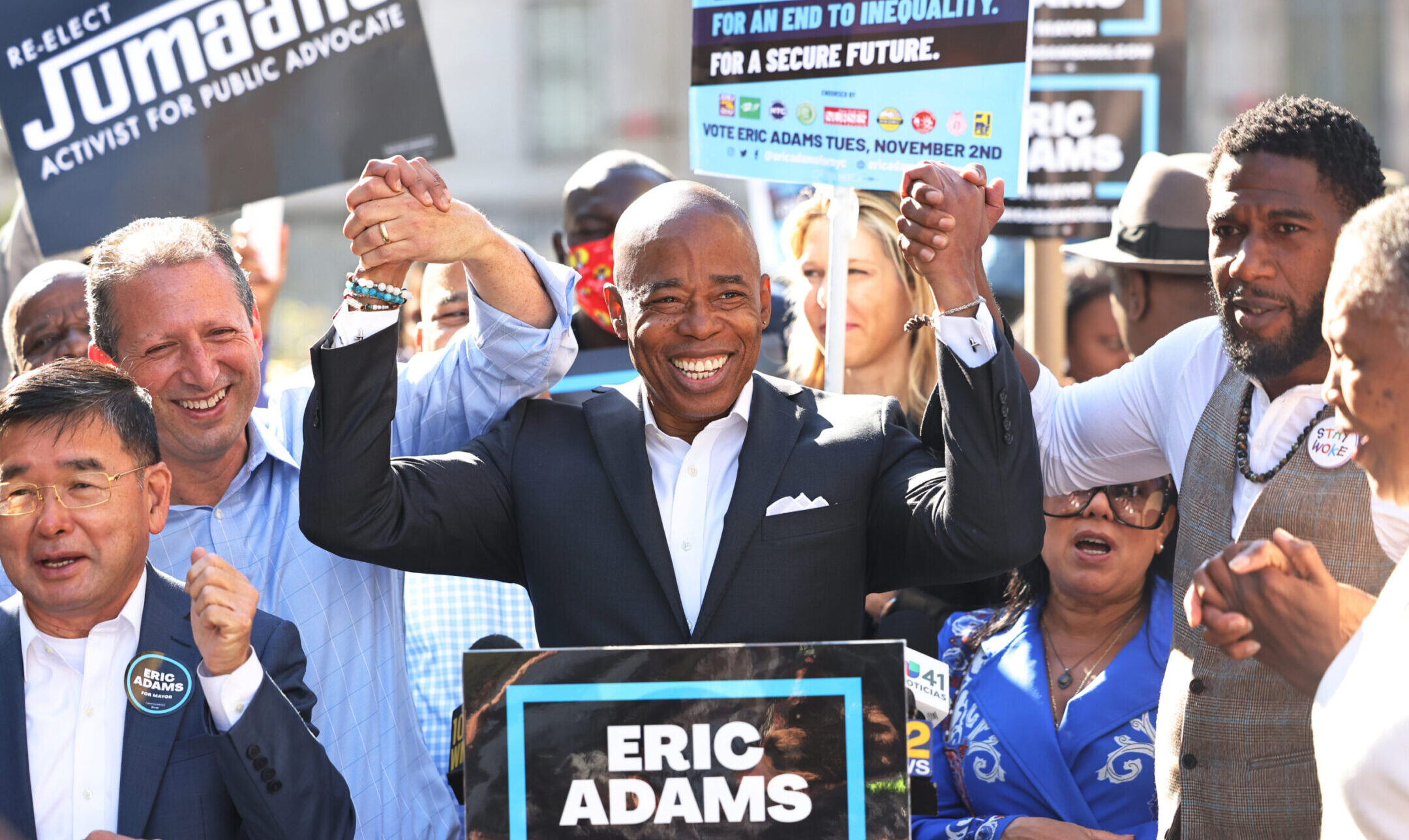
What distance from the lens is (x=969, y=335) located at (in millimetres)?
2439

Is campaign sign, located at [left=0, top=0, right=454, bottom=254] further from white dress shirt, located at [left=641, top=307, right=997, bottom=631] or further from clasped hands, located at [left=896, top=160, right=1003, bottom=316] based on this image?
clasped hands, located at [left=896, top=160, right=1003, bottom=316]

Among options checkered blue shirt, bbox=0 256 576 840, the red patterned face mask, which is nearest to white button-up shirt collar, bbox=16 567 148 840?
checkered blue shirt, bbox=0 256 576 840

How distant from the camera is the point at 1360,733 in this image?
186 centimetres

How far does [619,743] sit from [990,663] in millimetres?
1504

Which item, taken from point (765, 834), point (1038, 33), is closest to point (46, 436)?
point (765, 834)

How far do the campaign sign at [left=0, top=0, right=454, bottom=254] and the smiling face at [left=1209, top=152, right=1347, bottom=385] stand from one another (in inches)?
100

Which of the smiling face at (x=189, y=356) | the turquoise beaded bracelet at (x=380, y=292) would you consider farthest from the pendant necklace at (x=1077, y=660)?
the smiling face at (x=189, y=356)

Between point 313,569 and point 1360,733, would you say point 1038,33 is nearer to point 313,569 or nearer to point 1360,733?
point 313,569

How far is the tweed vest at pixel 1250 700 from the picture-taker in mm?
2508

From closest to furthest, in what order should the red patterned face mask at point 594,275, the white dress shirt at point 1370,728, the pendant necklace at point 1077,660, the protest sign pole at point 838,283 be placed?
the white dress shirt at point 1370,728 < the pendant necklace at point 1077,660 < the protest sign pole at point 838,283 < the red patterned face mask at point 594,275

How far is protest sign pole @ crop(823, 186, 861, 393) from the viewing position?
357cm

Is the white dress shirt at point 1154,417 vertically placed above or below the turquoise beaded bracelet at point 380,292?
below

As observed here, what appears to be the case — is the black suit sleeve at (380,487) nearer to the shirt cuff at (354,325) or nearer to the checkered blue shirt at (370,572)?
the shirt cuff at (354,325)

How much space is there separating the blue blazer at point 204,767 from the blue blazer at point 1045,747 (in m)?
1.35
